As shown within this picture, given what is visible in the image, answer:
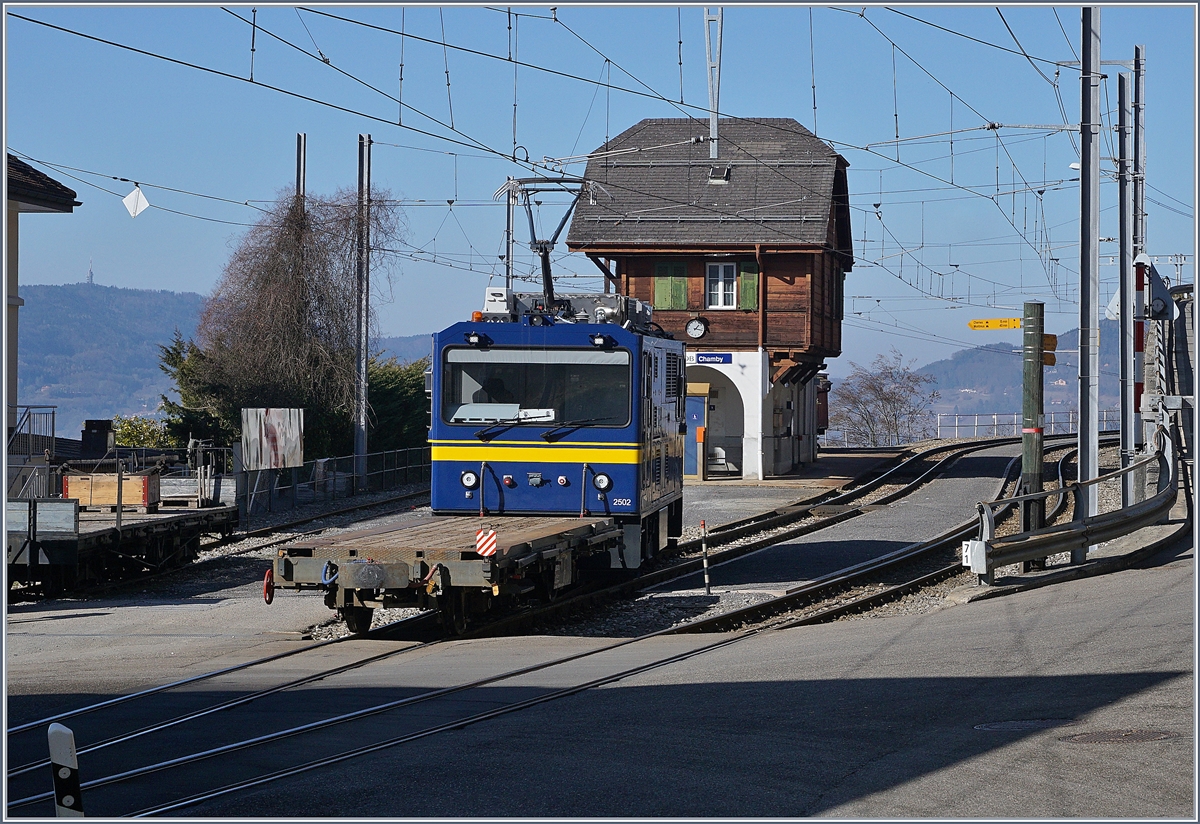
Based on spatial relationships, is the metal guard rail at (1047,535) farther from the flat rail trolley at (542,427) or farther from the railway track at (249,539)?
the railway track at (249,539)

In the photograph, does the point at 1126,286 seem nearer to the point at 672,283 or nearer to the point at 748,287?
the point at 748,287

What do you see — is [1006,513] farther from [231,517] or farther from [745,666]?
[745,666]

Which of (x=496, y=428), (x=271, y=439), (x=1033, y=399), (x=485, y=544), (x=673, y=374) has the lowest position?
(x=485, y=544)

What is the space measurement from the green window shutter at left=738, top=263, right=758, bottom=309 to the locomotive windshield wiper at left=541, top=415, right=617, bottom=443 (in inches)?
940

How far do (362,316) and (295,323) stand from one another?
7.18 metres

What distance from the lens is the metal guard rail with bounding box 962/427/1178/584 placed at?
1506 centimetres

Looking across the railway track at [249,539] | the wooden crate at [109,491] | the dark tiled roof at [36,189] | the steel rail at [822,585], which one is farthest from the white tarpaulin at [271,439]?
the steel rail at [822,585]

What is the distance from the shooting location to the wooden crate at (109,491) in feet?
65.1

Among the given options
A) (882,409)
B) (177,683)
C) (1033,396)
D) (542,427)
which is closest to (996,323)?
(1033,396)

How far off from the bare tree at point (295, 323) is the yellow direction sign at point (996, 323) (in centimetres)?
1702

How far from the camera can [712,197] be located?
39.9 m

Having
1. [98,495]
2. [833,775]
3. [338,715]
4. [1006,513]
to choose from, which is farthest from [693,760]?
[1006,513]

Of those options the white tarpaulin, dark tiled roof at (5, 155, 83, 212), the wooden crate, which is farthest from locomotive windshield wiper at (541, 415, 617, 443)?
the white tarpaulin

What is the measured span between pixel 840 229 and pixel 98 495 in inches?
1258
